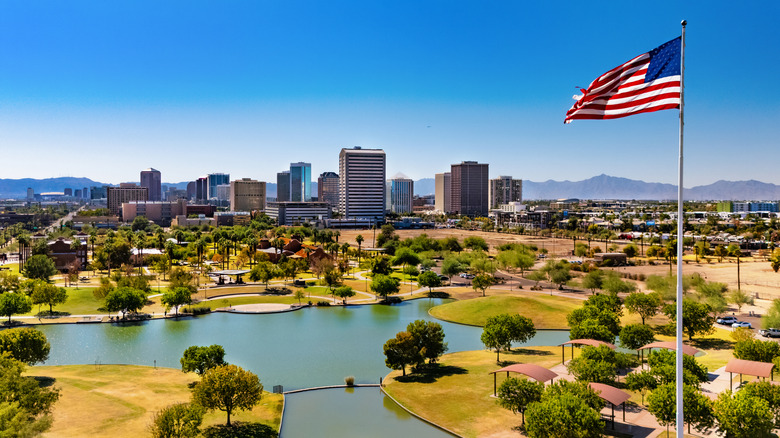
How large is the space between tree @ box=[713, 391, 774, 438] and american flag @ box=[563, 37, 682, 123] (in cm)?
2026

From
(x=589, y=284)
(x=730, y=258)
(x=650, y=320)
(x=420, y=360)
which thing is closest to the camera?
(x=420, y=360)

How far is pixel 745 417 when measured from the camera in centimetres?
2855

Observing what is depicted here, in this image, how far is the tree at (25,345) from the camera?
42.7m

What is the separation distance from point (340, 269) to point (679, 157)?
301 ft

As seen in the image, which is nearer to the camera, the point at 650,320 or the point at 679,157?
the point at 679,157

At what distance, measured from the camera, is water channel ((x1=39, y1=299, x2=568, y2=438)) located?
134ft

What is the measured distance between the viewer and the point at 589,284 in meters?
85.7

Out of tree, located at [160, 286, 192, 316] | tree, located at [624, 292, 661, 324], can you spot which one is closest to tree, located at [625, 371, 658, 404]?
tree, located at [624, 292, 661, 324]

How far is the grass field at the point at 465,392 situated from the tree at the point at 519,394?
132cm

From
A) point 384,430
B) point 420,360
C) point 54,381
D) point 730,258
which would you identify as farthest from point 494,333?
point 730,258

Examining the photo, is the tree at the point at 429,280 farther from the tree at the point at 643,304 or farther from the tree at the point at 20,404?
the tree at the point at 20,404

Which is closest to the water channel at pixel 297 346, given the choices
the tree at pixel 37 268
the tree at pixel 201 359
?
the tree at pixel 201 359

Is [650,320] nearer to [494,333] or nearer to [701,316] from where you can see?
[701,316]

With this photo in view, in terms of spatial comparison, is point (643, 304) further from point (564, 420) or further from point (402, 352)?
point (564, 420)
